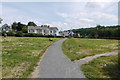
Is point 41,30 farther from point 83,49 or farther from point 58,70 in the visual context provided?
point 58,70

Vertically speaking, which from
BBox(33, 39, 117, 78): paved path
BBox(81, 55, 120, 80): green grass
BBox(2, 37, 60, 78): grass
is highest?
BBox(2, 37, 60, 78): grass

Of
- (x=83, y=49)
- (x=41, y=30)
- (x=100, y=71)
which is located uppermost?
(x=41, y=30)

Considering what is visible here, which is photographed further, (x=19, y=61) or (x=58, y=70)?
(x=19, y=61)

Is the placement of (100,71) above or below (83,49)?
below

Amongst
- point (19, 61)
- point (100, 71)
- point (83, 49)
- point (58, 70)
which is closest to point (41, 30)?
point (83, 49)

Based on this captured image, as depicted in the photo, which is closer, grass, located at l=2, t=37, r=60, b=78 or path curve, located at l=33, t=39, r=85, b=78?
path curve, located at l=33, t=39, r=85, b=78

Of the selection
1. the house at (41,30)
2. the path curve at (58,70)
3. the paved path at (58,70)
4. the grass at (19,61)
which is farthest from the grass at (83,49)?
the house at (41,30)

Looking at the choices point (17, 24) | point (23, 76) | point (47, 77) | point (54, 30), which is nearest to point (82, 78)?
point (47, 77)

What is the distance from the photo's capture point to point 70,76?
18.7ft

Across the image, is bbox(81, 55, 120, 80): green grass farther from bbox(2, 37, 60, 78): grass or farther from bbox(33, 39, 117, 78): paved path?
bbox(2, 37, 60, 78): grass

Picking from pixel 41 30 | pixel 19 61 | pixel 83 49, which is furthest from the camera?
pixel 41 30

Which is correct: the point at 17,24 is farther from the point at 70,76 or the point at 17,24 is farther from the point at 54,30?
the point at 70,76

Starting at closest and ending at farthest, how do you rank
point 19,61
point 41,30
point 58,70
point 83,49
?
point 58,70 < point 19,61 < point 83,49 < point 41,30

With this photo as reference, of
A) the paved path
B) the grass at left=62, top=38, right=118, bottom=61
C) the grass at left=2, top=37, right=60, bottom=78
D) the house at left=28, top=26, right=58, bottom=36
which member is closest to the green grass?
the paved path
